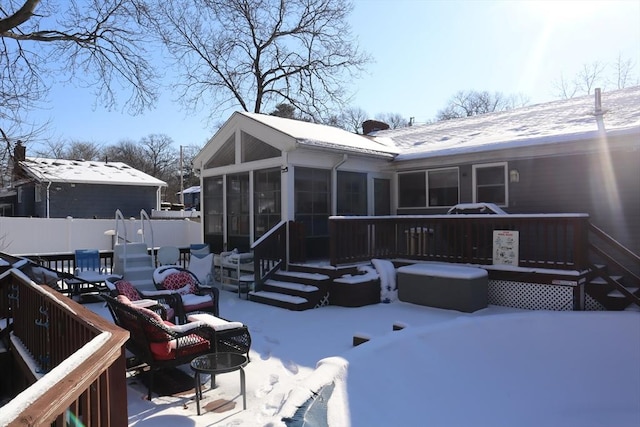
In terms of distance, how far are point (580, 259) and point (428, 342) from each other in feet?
10.8

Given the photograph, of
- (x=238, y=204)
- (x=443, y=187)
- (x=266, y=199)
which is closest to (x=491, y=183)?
(x=443, y=187)

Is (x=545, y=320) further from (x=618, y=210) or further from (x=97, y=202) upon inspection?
(x=97, y=202)

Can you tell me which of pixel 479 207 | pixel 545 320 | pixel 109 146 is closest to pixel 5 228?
pixel 479 207

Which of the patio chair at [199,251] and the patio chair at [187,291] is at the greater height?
the patio chair at [199,251]

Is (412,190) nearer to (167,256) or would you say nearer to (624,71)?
(167,256)

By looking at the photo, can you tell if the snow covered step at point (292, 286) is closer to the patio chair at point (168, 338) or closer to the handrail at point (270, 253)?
the handrail at point (270, 253)

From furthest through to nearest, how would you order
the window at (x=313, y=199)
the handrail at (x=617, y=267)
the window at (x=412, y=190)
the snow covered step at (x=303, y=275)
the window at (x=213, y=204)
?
1. the window at (x=213, y=204)
2. the window at (x=412, y=190)
3. the window at (x=313, y=199)
4. the snow covered step at (x=303, y=275)
5. the handrail at (x=617, y=267)

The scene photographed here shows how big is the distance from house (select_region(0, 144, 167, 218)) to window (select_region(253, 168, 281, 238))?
39.9ft

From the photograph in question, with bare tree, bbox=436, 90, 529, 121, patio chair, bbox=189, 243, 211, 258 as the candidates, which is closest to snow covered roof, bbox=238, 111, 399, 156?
patio chair, bbox=189, 243, 211, 258

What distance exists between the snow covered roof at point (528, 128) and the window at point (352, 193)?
3.57 feet

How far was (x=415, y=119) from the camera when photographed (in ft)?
115

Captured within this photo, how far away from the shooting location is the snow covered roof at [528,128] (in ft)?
26.7

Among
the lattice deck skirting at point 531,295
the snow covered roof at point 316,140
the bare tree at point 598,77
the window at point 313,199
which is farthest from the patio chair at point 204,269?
the bare tree at point 598,77

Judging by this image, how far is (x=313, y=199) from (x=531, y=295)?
177 inches
